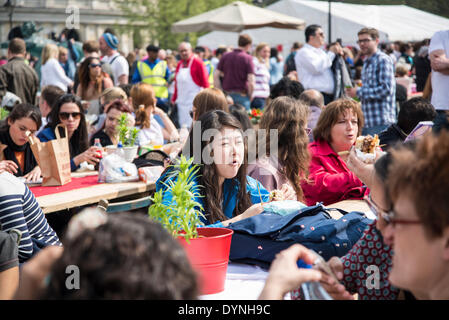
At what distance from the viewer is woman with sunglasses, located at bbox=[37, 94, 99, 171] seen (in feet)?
15.7

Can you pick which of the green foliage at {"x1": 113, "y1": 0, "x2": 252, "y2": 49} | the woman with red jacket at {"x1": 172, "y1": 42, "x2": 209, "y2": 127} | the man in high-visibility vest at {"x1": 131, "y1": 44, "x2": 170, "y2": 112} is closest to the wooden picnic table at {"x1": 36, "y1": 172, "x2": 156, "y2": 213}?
the woman with red jacket at {"x1": 172, "y1": 42, "x2": 209, "y2": 127}

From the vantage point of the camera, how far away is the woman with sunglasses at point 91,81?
25.1 ft

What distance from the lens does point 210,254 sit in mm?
1935

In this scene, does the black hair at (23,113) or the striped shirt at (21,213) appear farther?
the black hair at (23,113)

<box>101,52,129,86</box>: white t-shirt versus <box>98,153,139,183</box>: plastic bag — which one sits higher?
<box>98,153,139,183</box>: plastic bag

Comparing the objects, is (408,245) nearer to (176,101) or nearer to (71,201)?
(71,201)

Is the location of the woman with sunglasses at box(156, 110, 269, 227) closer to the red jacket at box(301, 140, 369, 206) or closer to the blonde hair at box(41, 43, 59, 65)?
the red jacket at box(301, 140, 369, 206)

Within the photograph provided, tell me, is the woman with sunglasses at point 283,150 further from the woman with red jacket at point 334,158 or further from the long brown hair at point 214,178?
the long brown hair at point 214,178

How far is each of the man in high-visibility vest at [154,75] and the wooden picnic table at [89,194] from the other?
535 centimetres

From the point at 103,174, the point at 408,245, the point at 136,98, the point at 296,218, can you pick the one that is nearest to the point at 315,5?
the point at 136,98

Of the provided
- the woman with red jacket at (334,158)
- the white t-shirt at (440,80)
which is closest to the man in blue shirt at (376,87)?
the white t-shirt at (440,80)

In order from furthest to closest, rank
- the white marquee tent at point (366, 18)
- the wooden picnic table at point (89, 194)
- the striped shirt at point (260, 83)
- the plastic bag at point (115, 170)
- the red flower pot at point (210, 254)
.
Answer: the white marquee tent at point (366, 18) < the striped shirt at point (260, 83) < the plastic bag at point (115, 170) < the wooden picnic table at point (89, 194) < the red flower pot at point (210, 254)

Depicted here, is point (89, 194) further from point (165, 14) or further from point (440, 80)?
point (165, 14)

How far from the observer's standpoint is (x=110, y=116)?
5379mm
